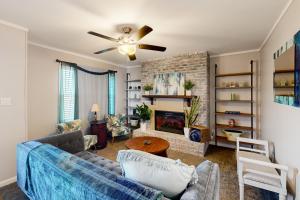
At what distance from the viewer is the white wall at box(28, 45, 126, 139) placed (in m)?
3.28

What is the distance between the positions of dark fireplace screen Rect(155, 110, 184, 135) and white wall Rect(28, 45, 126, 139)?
2.73 meters

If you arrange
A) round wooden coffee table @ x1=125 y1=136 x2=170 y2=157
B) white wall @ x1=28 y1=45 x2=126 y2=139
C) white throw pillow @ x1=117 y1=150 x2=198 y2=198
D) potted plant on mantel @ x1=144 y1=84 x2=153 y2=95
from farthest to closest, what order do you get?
potted plant on mantel @ x1=144 y1=84 x2=153 y2=95
white wall @ x1=28 y1=45 x2=126 y2=139
round wooden coffee table @ x1=125 y1=136 x2=170 y2=157
white throw pillow @ x1=117 y1=150 x2=198 y2=198

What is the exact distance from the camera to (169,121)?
4.58m

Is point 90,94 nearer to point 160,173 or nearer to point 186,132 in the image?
point 186,132

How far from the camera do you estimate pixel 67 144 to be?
2547 mm

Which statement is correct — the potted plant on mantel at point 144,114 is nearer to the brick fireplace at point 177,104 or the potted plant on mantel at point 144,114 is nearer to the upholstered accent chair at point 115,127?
the brick fireplace at point 177,104

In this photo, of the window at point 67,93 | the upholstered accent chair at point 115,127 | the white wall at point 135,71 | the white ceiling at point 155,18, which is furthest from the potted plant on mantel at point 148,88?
the window at point 67,93

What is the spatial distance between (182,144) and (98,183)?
301 centimetres

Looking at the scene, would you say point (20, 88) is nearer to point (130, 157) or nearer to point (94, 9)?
point (94, 9)

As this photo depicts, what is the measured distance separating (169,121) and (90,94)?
8.00 ft

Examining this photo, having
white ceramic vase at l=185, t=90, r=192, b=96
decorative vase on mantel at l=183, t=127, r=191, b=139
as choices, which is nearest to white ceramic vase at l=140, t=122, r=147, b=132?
decorative vase on mantel at l=183, t=127, r=191, b=139

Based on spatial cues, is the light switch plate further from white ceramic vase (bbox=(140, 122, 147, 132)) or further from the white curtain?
white ceramic vase (bbox=(140, 122, 147, 132))

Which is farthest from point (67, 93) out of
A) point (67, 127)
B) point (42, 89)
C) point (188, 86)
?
point (188, 86)

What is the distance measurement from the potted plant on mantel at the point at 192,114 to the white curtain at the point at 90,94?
2591 mm
